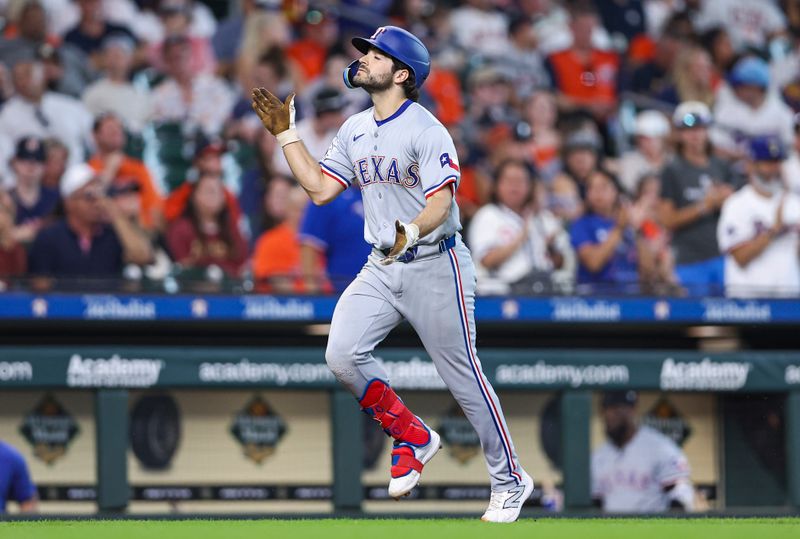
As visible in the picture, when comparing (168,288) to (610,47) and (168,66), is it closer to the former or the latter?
(168,66)

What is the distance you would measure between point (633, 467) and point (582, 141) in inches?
117

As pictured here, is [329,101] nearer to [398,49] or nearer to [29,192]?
[29,192]

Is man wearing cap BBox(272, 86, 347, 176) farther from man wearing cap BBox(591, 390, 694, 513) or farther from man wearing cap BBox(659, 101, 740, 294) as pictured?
man wearing cap BBox(591, 390, 694, 513)

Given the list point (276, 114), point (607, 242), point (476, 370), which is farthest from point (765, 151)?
point (276, 114)

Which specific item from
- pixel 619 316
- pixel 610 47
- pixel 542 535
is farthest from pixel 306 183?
pixel 610 47

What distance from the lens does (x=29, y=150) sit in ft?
28.8

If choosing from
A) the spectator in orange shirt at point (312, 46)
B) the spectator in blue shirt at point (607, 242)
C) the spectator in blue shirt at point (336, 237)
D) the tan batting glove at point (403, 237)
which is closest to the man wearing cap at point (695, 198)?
the spectator in blue shirt at point (607, 242)

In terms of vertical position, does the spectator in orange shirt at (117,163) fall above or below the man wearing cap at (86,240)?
above

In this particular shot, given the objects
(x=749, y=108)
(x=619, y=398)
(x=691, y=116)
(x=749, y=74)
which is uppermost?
(x=749, y=74)

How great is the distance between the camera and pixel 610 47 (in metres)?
11.7

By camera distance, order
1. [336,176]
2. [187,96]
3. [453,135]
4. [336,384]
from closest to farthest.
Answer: [336,176] < [336,384] < [453,135] < [187,96]

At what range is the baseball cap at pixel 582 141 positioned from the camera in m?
9.92

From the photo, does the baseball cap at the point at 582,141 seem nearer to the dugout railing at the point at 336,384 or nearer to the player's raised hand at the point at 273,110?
the dugout railing at the point at 336,384

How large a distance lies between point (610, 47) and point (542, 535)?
25.4 feet
